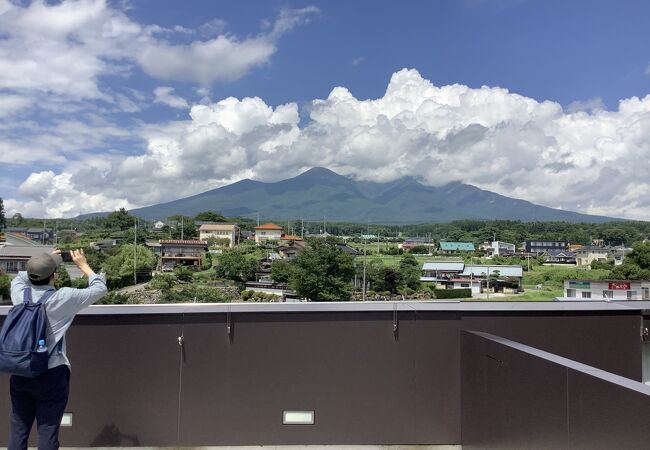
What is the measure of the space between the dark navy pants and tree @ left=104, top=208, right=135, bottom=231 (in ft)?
274

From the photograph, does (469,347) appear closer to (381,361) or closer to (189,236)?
(381,361)

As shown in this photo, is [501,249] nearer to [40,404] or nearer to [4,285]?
[4,285]

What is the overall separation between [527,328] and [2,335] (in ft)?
9.42

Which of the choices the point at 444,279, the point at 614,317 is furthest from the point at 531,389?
the point at 444,279

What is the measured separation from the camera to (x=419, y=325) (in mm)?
3227

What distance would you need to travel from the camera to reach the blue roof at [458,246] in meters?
82.4

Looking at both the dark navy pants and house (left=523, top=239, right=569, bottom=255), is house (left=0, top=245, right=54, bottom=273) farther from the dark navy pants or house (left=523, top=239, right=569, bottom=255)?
house (left=523, top=239, right=569, bottom=255)

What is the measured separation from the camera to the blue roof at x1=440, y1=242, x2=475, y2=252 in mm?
82375

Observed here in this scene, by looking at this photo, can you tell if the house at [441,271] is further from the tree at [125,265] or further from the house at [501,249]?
the house at [501,249]

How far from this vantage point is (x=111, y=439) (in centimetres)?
310

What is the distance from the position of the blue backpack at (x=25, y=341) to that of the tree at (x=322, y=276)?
1281 inches

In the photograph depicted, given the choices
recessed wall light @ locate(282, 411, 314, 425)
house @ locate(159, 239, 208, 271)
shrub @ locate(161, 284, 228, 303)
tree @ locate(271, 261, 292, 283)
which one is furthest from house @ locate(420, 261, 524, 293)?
recessed wall light @ locate(282, 411, 314, 425)

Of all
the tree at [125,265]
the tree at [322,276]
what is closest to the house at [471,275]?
the tree at [322,276]

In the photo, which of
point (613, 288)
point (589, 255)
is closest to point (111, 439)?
point (613, 288)
